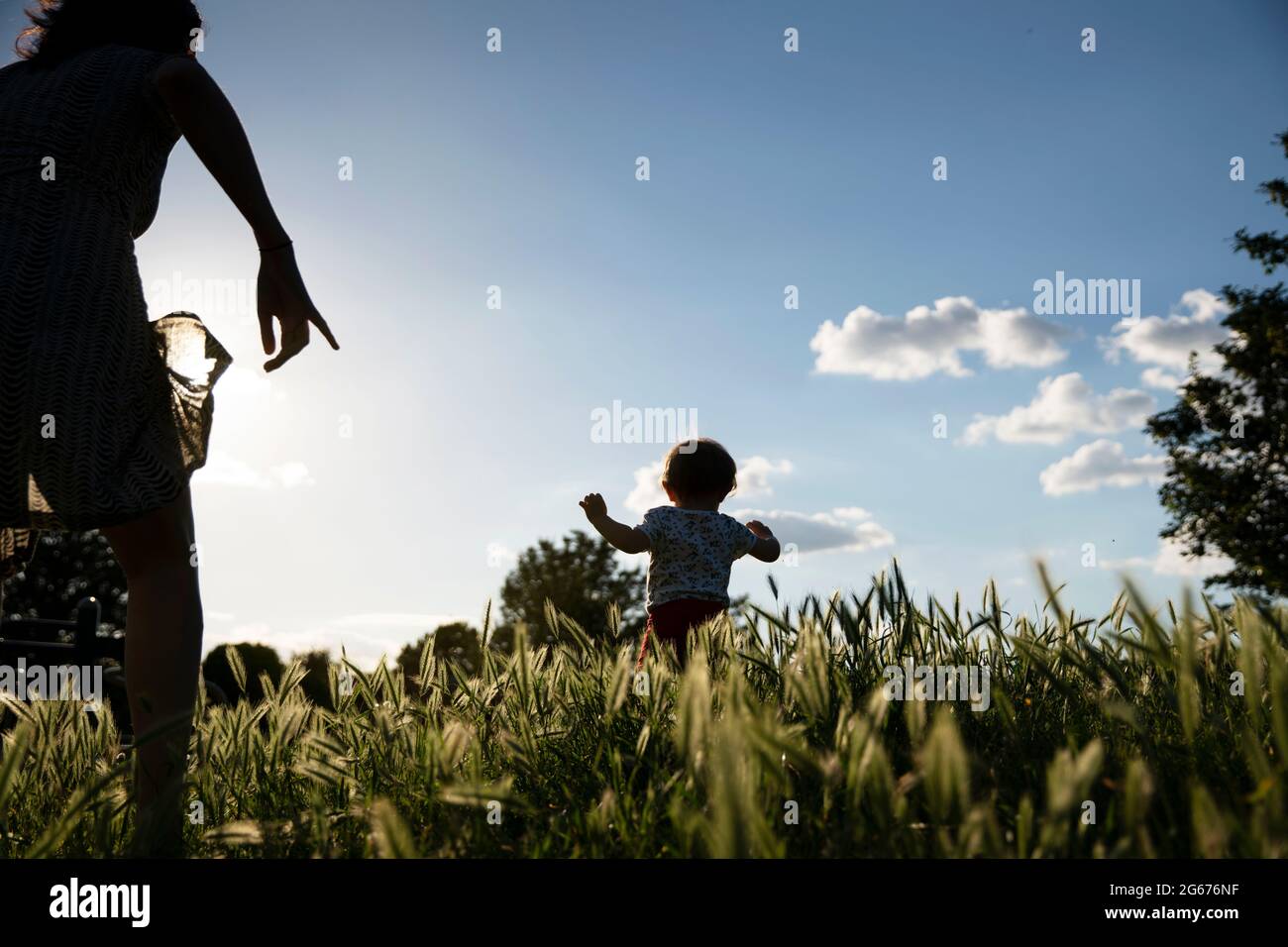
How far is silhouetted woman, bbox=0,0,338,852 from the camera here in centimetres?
198

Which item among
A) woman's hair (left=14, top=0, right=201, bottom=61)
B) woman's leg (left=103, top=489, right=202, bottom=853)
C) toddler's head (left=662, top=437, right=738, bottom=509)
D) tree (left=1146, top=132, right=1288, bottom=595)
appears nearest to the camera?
woman's leg (left=103, top=489, right=202, bottom=853)

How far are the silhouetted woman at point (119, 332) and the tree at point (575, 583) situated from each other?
31.0 meters

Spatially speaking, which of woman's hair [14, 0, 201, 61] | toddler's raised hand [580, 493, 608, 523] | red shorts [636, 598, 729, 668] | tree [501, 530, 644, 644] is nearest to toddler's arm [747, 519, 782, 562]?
red shorts [636, 598, 729, 668]

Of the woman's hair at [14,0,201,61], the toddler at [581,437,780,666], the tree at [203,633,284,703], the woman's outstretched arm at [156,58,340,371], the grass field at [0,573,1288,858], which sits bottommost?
the tree at [203,633,284,703]

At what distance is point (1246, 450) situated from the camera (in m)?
22.6

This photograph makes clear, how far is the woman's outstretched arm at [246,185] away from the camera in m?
2.10

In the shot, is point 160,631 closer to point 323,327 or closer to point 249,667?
point 323,327

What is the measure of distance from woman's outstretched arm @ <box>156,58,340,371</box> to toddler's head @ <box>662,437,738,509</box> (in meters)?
3.25

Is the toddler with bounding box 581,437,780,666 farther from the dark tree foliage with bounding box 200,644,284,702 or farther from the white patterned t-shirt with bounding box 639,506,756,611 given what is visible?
the dark tree foliage with bounding box 200,644,284,702

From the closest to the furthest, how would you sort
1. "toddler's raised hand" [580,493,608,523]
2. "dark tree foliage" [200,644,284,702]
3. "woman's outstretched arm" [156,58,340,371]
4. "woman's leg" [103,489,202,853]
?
"woman's leg" [103,489,202,853] < "woman's outstretched arm" [156,58,340,371] < "toddler's raised hand" [580,493,608,523] < "dark tree foliage" [200,644,284,702]

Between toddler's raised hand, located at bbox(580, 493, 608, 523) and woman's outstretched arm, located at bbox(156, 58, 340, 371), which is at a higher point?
woman's outstretched arm, located at bbox(156, 58, 340, 371)

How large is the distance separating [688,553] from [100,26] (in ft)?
11.6
